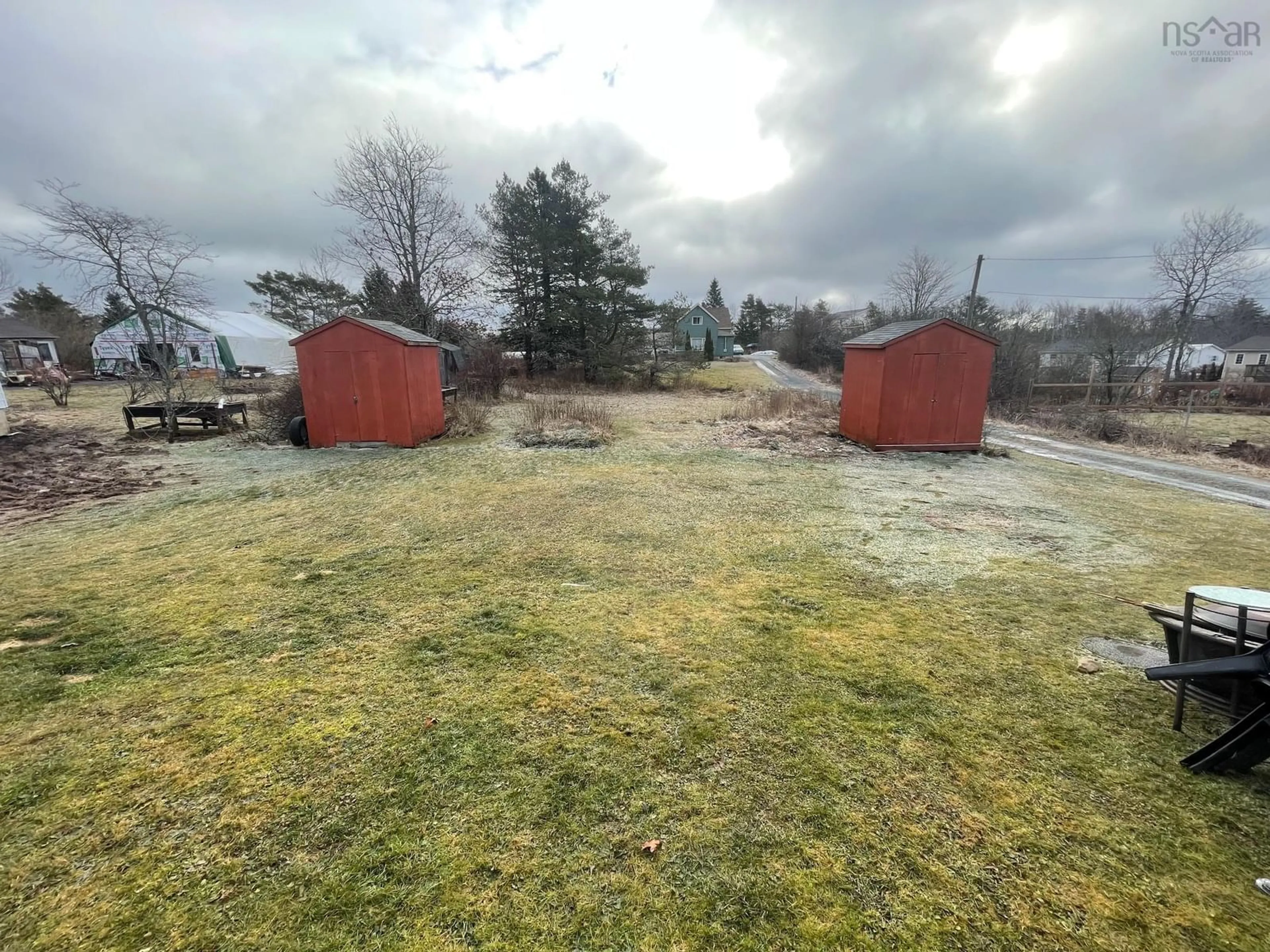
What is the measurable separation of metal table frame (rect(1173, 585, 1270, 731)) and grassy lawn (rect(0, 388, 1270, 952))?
0.30 m

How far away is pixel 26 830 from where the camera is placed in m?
1.95

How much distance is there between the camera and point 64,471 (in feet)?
26.8

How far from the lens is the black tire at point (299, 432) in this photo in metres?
10.1

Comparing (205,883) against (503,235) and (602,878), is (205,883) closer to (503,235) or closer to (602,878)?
(602,878)

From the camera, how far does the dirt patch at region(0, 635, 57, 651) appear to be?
323 cm

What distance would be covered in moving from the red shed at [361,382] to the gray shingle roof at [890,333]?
30.1 ft

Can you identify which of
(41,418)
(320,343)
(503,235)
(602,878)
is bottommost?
(602,878)

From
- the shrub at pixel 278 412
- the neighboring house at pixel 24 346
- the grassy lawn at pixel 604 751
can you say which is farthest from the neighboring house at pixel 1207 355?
the neighboring house at pixel 24 346

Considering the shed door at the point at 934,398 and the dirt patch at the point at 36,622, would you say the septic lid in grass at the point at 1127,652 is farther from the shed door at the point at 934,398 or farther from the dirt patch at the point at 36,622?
the shed door at the point at 934,398

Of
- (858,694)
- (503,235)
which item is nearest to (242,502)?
(858,694)

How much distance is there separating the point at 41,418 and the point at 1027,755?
2087 cm

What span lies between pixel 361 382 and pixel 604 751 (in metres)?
9.60

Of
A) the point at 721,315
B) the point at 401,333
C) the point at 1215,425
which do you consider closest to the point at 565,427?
the point at 401,333

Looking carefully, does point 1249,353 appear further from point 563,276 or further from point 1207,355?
point 563,276
